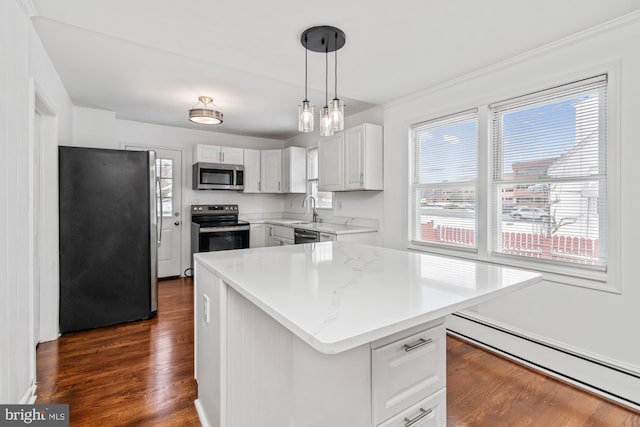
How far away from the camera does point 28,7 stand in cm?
179

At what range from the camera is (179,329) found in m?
2.94

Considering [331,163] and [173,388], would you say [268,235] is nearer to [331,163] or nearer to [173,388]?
[331,163]

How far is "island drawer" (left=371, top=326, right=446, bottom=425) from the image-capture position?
3.57 feet

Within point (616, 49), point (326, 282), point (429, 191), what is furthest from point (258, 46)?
point (616, 49)

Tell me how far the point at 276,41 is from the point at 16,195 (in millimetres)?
1816

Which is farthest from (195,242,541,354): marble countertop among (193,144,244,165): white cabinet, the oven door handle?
(193,144,244,165): white cabinet

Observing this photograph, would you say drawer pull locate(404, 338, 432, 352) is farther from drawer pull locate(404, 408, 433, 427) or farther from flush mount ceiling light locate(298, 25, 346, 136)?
flush mount ceiling light locate(298, 25, 346, 136)

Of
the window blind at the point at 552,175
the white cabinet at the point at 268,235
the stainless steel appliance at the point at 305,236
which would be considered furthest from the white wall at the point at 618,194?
Result: the white cabinet at the point at 268,235

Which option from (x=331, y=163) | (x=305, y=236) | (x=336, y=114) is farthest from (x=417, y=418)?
(x=331, y=163)

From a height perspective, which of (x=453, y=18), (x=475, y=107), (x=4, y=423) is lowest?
(x=4, y=423)

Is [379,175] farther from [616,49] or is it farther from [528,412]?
[528,412]

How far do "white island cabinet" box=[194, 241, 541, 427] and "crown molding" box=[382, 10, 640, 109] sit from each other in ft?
5.84

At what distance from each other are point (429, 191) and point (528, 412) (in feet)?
6.57

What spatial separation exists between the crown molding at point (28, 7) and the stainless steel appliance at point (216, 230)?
2911 mm
